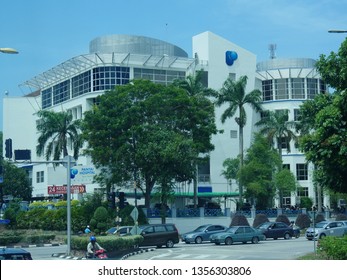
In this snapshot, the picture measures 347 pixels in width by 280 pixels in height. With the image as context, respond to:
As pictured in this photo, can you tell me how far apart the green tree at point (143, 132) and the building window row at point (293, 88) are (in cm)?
3192

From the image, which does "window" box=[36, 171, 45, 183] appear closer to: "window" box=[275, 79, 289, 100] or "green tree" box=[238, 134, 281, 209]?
"green tree" box=[238, 134, 281, 209]

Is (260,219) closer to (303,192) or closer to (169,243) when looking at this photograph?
(169,243)

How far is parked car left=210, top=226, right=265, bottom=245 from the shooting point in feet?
136

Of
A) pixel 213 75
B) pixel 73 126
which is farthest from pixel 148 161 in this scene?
pixel 213 75

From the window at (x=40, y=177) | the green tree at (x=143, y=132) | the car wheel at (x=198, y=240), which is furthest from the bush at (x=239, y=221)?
the window at (x=40, y=177)

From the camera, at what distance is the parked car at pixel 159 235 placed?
3798 centimetres

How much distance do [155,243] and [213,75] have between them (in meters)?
40.8

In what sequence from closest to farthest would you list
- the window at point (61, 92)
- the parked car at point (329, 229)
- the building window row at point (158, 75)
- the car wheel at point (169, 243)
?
the car wheel at point (169, 243) < the parked car at point (329, 229) < the building window row at point (158, 75) < the window at point (61, 92)

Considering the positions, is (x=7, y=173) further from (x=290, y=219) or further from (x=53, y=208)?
(x=290, y=219)

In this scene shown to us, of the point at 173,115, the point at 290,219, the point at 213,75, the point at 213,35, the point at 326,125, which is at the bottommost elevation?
the point at 290,219

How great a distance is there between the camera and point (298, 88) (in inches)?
3297

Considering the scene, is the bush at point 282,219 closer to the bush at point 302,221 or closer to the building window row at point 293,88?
the bush at point 302,221

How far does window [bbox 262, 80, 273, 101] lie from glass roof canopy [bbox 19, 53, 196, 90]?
14924 mm

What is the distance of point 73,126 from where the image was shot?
209 feet
